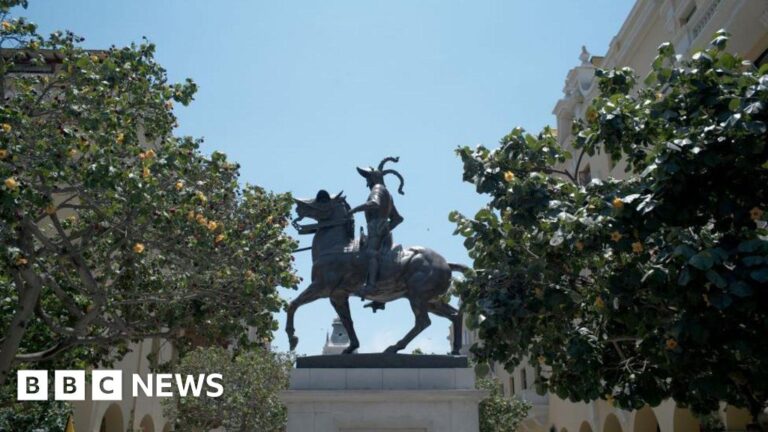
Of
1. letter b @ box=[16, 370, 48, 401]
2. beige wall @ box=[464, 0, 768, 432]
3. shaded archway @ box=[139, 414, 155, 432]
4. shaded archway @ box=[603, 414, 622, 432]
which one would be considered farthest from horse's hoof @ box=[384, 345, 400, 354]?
shaded archway @ box=[139, 414, 155, 432]

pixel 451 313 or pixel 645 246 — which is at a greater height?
pixel 645 246

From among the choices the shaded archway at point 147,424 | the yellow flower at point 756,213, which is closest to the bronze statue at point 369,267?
the yellow flower at point 756,213

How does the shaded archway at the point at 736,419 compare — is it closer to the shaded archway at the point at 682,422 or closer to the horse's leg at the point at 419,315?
the shaded archway at the point at 682,422

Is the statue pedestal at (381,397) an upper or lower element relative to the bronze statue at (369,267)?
lower

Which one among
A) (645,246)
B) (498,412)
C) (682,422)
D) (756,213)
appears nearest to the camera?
(756,213)

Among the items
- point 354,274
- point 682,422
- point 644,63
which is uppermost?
point 644,63

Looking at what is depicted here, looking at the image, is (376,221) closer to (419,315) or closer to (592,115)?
(419,315)

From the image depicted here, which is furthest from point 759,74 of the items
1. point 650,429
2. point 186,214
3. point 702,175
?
point 650,429

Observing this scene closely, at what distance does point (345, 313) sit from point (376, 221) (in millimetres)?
1605

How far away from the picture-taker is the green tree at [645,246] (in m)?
7.50

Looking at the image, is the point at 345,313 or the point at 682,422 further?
the point at 682,422

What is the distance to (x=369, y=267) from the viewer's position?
12297mm

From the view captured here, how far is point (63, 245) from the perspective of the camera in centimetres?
1308

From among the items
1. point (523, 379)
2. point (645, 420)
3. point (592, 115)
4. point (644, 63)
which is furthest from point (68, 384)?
point (523, 379)
